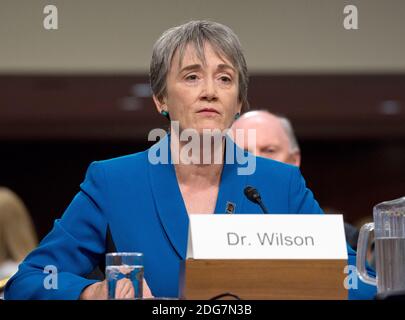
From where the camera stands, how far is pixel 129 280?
188 centimetres

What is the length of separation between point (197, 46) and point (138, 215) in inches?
17.4

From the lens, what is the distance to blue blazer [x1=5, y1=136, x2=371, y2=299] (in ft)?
7.17

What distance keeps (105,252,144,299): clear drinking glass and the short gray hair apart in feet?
1.95

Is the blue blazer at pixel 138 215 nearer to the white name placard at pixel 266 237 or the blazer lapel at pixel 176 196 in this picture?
the blazer lapel at pixel 176 196

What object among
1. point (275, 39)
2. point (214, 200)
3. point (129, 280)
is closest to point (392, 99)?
point (275, 39)

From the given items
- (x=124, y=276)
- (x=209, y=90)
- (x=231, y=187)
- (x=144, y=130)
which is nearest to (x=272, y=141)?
(x=231, y=187)

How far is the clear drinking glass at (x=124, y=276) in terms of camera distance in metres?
1.88

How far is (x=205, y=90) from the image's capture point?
224cm

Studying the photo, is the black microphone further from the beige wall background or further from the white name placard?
the beige wall background

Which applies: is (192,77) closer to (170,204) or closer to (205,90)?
(205,90)

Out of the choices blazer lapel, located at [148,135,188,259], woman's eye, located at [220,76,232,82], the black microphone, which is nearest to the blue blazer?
blazer lapel, located at [148,135,188,259]

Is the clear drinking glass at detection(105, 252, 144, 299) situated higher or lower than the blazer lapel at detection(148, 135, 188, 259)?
lower

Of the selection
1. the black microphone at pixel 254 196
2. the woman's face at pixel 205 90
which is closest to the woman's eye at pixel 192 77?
the woman's face at pixel 205 90

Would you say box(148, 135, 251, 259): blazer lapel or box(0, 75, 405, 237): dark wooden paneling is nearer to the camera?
box(148, 135, 251, 259): blazer lapel
